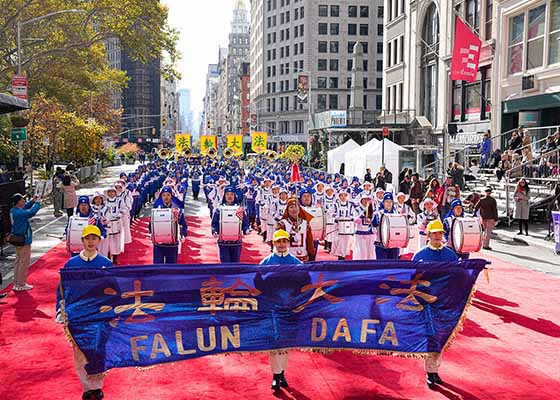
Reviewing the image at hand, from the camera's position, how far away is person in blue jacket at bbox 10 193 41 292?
11.9m

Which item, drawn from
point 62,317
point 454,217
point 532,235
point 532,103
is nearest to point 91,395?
point 62,317

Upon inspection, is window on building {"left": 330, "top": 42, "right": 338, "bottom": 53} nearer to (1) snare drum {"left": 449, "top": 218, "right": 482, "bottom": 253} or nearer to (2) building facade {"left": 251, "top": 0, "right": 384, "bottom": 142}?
(2) building facade {"left": 251, "top": 0, "right": 384, "bottom": 142}

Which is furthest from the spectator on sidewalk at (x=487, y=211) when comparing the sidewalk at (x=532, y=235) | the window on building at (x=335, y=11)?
the window on building at (x=335, y=11)

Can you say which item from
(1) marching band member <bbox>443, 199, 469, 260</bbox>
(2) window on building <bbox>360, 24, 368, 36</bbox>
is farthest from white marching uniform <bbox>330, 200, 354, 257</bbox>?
(2) window on building <bbox>360, 24, 368, 36</bbox>

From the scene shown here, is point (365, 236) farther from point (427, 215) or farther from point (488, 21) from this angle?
point (488, 21)

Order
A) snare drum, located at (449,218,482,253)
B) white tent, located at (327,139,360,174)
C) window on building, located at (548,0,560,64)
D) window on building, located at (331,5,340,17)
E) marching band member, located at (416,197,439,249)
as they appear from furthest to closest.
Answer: window on building, located at (331,5,340,17)
white tent, located at (327,139,360,174)
window on building, located at (548,0,560,64)
marching band member, located at (416,197,439,249)
snare drum, located at (449,218,482,253)

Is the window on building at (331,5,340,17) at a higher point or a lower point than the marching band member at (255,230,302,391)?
higher

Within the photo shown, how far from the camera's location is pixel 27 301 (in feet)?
37.0

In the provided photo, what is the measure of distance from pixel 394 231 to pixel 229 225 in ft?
10.7

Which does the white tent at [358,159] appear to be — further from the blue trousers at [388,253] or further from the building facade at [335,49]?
the building facade at [335,49]

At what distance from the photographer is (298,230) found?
10.5 m

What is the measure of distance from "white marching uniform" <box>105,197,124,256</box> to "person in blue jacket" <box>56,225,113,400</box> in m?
7.90

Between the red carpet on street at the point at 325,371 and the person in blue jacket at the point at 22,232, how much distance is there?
1428 millimetres

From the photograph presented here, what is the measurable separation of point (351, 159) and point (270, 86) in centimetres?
6740
